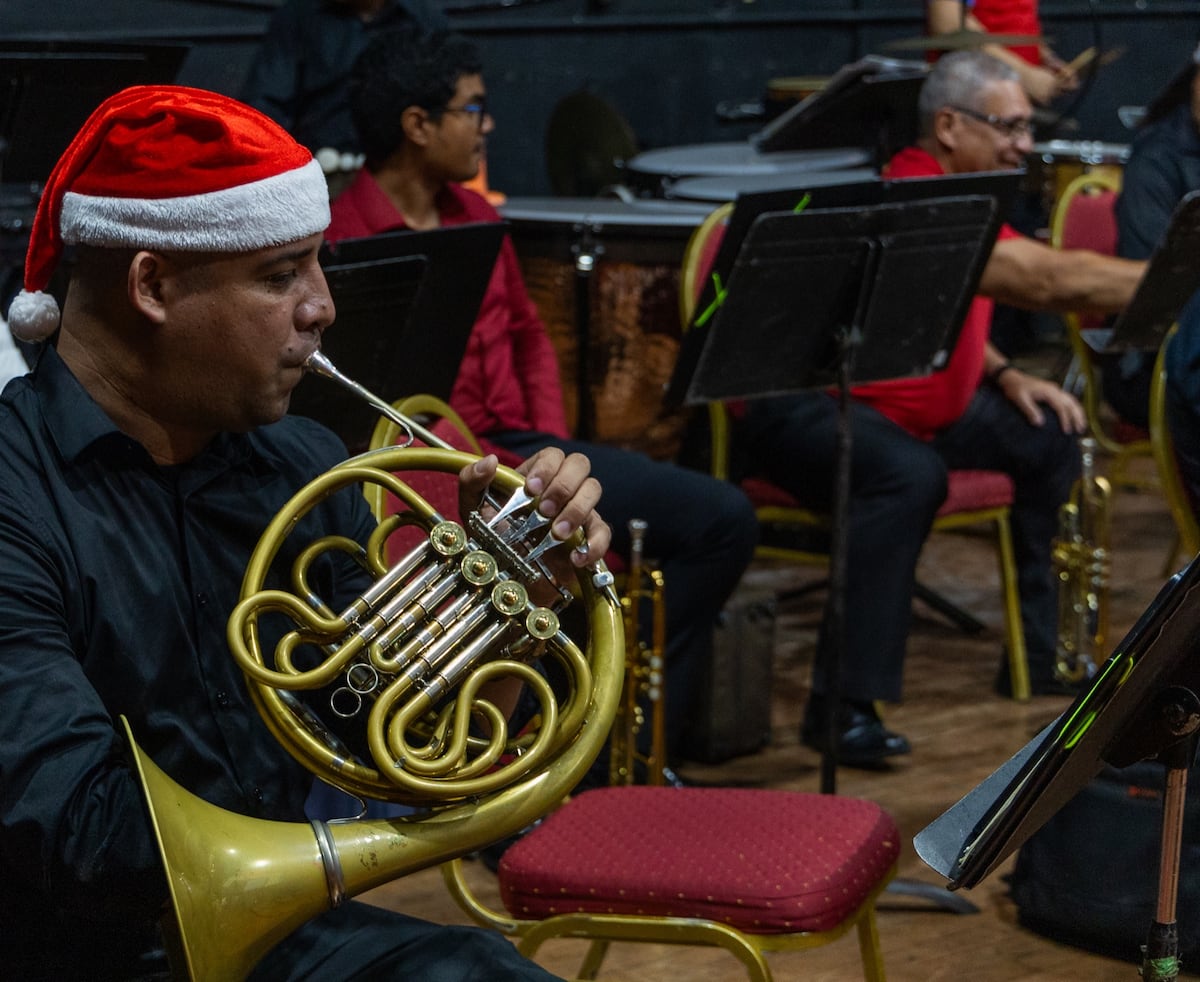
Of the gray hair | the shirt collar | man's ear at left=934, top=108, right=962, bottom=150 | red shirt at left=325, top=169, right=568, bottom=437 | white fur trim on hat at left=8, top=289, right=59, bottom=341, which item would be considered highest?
white fur trim on hat at left=8, top=289, right=59, bottom=341

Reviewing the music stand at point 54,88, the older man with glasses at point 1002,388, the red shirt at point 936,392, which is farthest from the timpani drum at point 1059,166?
the music stand at point 54,88

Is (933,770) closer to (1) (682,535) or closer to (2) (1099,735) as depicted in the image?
(1) (682,535)

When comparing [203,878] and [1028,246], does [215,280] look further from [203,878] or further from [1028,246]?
[1028,246]

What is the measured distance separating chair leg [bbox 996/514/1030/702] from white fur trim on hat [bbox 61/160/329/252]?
265cm

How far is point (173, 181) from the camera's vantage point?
1469 millimetres

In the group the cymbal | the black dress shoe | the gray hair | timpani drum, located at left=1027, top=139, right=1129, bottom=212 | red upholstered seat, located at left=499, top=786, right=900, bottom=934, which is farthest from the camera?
timpani drum, located at left=1027, top=139, right=1129, bottom=212

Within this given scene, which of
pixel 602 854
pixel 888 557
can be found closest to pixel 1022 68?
pixel 888 557

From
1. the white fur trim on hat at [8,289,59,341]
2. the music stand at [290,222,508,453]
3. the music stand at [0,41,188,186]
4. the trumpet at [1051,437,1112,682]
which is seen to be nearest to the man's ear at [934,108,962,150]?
the trumpet at [1051,437,1112,682]

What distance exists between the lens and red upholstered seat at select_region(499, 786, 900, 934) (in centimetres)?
196

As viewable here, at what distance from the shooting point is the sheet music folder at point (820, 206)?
273cm

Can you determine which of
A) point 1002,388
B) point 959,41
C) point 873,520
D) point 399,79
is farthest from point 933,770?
point 959,41

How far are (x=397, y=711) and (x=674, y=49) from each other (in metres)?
6.34

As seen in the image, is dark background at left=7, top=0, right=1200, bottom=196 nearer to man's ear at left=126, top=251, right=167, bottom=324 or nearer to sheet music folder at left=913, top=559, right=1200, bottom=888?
man's ear at left=126, top=251, right=167, bottom=324

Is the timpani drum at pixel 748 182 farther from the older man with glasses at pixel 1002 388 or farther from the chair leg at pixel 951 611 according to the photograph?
the chair leg at pixel 951 611
